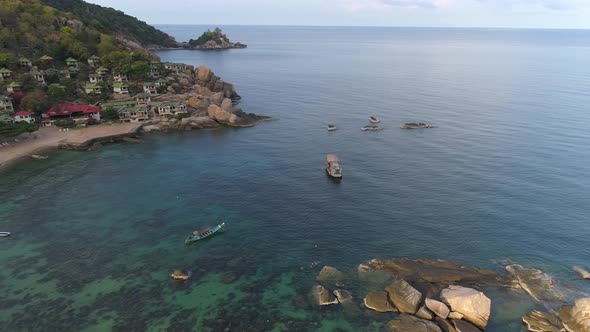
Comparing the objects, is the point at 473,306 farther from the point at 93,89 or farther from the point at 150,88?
the point at 93,89

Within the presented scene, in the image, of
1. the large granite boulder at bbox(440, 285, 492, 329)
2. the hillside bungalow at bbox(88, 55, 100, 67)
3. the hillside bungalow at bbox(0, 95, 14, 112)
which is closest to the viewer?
the large granite boulder at bbox(440, 285, 492, 329)

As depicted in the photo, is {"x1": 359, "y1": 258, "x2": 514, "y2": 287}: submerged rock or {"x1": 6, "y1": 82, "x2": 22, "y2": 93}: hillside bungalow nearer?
{"x1": 359, "y1": 258, "x2": 514, "y2": 287}: submerged rock

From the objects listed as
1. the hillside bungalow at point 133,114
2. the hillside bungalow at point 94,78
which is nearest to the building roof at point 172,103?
the hillside bungalow at point 133,114

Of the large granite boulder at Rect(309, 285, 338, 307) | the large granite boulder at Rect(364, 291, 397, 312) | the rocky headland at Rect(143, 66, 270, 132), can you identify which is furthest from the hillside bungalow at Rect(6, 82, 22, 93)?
the large granite boulder at Rect(364, 291, 397, 312)

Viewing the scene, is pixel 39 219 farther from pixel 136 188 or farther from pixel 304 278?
pixel 304 278

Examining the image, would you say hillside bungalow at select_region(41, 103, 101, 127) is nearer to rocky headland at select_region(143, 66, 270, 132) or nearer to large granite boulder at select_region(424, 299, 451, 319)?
rocky headland at select_region(143, 66, 270, 132)

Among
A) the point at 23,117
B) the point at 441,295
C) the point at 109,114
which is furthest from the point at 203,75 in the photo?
the point at 441,295

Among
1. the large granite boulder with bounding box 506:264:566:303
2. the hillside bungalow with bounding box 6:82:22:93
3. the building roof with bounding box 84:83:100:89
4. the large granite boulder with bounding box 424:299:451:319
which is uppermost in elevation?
the building roof with bounding box 84:83:100:89

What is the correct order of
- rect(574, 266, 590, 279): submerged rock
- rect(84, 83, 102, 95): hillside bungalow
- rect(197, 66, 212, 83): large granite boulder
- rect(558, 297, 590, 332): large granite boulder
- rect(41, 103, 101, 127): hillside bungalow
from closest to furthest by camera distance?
rect(558, 297, 590, 332): large granite boulder, rect(574, 266, 590, 279): submerged rock, rect(41, 103, 101, 127): hillside bungalow, rect(84, 83, 102, 95): hillside bungalow, rect(197, 66, 212, 83): large granite boulder
